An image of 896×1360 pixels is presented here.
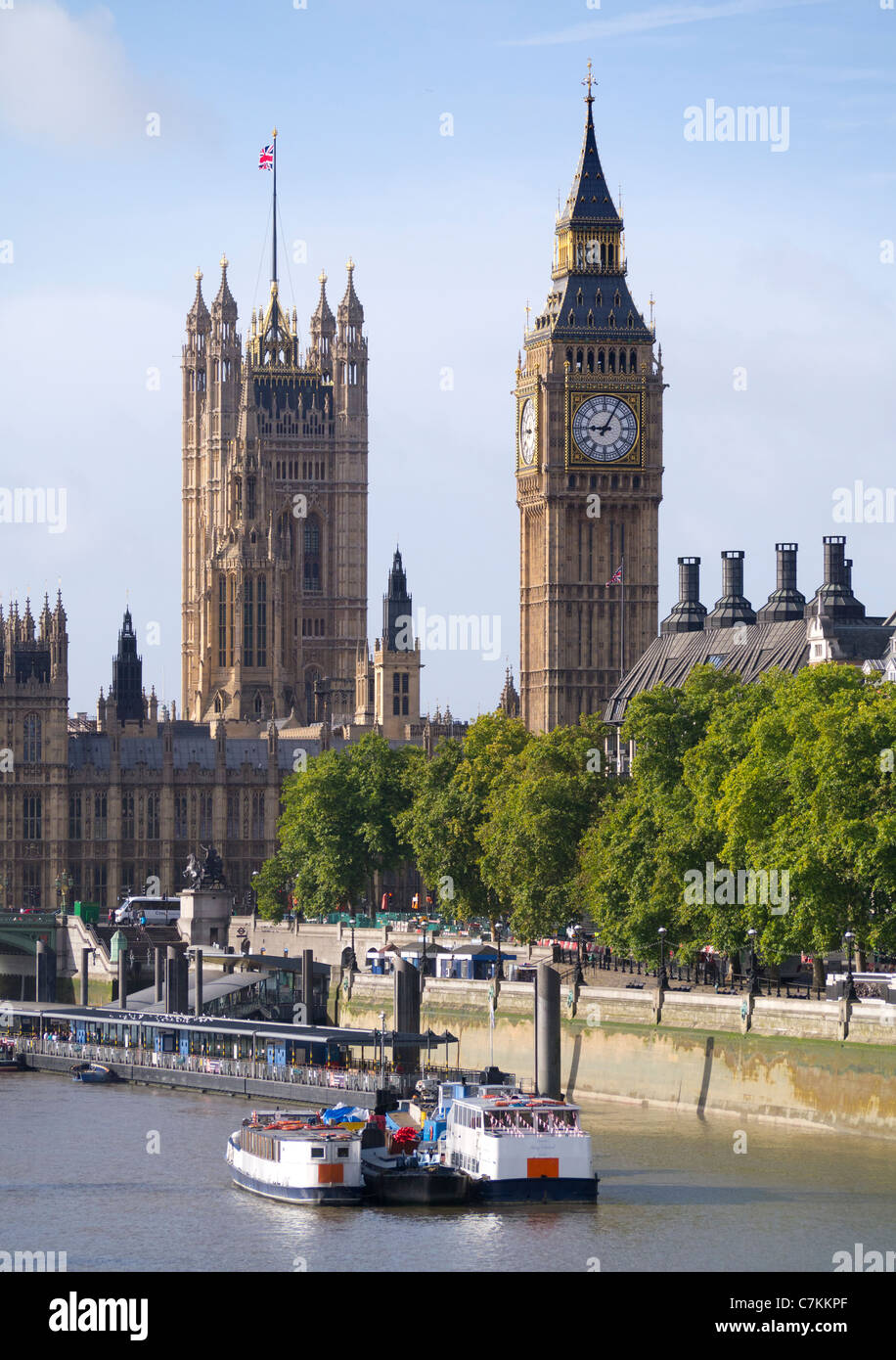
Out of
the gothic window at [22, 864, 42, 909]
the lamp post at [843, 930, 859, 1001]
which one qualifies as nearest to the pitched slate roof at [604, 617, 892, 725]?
the gothic window at [22, 864, 42, 909]

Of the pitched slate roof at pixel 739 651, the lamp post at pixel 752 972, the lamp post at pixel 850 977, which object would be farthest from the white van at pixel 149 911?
the lamp post at pixel 850 977

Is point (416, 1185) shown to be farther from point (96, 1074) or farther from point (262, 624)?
point (262, 624)

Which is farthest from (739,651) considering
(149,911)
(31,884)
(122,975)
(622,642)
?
(31,884)

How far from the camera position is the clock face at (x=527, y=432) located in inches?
5778

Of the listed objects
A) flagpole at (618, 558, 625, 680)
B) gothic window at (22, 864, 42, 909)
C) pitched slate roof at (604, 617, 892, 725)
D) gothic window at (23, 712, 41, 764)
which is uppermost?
flagpole at (618, 558, 625, 680)

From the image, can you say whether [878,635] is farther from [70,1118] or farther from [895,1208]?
[895,1208]

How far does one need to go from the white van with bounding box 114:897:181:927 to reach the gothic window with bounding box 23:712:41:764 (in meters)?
9.30

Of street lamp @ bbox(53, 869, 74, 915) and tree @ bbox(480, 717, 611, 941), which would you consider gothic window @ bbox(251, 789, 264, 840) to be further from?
tree @ bbox(480, 717, 611, 941)

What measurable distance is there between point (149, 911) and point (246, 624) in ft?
178

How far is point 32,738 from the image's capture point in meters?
154

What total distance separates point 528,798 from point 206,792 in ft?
160

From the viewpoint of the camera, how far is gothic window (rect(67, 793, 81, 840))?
6097 inches

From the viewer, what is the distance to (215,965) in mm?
122938
